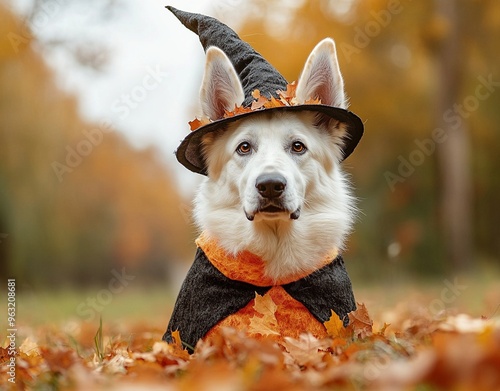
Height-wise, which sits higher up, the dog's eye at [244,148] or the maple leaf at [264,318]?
the dog's eye at [244,148]

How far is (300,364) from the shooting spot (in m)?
2.94

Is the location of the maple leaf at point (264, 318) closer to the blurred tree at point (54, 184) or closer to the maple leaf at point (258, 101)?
the maple leaf at point (258, 101)

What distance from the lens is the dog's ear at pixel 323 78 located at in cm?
426

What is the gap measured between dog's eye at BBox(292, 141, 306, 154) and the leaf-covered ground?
3.32 ft

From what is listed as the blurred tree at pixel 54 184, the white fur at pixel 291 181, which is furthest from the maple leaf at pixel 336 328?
the blurred tree at pixel 54 184

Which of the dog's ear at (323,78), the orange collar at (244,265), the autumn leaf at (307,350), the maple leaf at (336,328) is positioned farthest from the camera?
the dog's ear at (323,78)

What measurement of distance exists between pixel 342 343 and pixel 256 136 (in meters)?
1.42

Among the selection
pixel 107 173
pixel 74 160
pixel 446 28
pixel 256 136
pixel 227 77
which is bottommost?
pixel 107 173

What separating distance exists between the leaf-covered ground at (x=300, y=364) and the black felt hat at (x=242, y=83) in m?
1.19

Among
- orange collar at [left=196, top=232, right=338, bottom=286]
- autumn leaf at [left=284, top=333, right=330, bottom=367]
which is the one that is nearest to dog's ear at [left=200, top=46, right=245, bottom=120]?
orange collar at [left=196, top=232, right=338, bottom=286]

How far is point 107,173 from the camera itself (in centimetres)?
2850

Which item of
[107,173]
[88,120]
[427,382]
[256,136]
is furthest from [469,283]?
[107,173]

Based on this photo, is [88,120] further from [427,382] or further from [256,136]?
[427,382]

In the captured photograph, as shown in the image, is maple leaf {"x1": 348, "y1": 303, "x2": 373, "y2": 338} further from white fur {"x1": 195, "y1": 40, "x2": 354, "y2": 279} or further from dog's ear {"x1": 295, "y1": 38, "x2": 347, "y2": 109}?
dog's ear {"x1": 295, "y1": 38, "x2": 347, "y2": 109}
